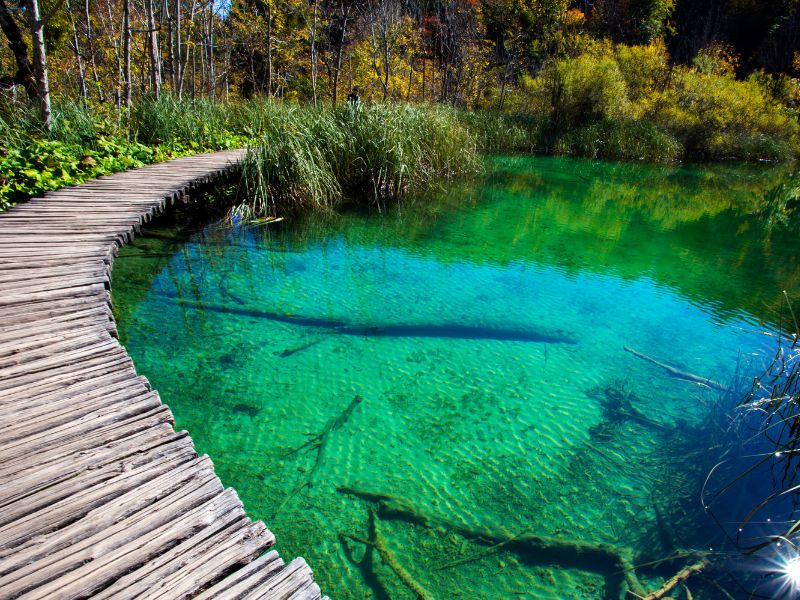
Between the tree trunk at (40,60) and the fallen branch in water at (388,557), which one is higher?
the tree trunk at (40,60)

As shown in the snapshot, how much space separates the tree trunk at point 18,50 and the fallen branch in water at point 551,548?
669 cm

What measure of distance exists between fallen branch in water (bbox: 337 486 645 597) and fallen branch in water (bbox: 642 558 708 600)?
0.15ft

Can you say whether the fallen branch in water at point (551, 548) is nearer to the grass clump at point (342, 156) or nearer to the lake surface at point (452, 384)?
the lake surface at point (452, 384)

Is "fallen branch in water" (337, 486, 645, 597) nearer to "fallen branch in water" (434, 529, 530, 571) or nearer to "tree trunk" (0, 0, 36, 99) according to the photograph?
"fallen branch in water" (434, 529, 530, 571)

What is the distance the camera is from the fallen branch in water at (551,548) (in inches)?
74.1

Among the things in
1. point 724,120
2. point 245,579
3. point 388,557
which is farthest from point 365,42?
point 245,579

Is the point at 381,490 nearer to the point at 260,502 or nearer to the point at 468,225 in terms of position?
the point at 260,502

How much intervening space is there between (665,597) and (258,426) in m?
2.05

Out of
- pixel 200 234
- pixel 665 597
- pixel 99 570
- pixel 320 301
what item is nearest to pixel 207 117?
pixel 200 234

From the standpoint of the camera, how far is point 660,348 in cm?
364

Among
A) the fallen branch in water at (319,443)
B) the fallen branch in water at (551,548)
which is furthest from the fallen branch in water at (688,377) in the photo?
the fallen branch in water at (319,443)

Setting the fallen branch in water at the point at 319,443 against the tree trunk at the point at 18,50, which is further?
the tree trunk at the point at 18,50

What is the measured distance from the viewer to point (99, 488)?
1.43 meters

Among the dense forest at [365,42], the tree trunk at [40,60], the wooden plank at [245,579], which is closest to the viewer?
the wooden plank at [245,579]
